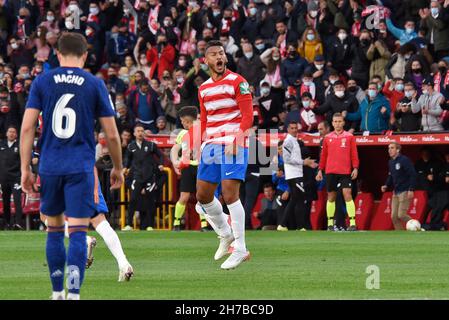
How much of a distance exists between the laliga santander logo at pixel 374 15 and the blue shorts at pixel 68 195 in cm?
1940

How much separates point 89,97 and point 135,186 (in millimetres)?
17967

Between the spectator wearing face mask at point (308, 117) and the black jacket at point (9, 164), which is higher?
the spectator wearing face mask at point (308, 117)

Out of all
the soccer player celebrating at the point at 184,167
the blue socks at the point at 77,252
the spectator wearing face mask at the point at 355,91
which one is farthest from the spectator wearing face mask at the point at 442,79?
the blue socks at the point at 77,252

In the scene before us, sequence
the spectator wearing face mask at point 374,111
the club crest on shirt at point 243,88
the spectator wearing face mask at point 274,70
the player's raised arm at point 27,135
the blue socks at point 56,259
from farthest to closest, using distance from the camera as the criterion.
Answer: the spectator wearing face mask at point 274,70 → the spectator wearing face mask at point 374,111 → the club crest on shirt at point 243,88 → the blue socks at point 56,259 → the player's raised arm at point 27,135

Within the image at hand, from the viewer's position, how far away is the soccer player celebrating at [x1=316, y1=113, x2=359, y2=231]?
2536cm

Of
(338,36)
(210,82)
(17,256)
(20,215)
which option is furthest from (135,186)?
(210,82)

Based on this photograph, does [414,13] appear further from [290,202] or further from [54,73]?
[54,73]

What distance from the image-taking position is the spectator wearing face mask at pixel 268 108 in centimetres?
2845

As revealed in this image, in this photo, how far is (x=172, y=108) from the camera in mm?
30516

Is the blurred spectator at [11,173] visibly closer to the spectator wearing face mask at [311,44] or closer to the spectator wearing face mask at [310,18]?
the spectator wearing face mask at [311,44]

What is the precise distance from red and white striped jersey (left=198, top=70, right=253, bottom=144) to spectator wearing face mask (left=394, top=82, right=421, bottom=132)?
12.3 meters

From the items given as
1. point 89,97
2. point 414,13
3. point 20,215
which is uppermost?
point 414,13

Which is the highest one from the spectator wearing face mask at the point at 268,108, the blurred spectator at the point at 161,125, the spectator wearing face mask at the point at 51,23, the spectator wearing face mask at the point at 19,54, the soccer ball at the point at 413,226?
the spectator wearing face mask at the point at 51,23

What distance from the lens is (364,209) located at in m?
27.2
